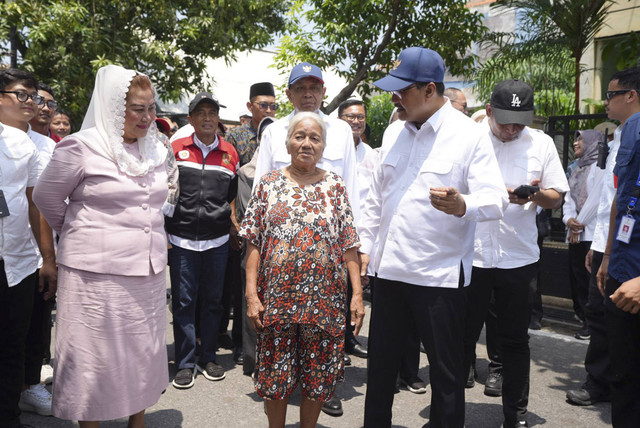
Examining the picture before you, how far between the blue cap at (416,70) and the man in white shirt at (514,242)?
0.87 metres

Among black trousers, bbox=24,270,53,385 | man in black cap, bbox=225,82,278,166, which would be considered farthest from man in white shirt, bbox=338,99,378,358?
black trousers, bbox=24,270,53,385

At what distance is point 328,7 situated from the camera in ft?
35.6

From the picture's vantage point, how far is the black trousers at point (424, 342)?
2.99 meters

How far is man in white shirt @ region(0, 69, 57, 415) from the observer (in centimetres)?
345

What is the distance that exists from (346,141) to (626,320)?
83.0 inches

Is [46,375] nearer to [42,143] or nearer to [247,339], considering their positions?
[247,339]

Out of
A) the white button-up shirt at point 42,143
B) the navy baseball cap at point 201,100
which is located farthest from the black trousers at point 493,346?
the white button-up shirt at point 42,143

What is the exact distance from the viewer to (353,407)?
4.18m

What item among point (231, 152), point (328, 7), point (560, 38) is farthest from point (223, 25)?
point (231, 152)

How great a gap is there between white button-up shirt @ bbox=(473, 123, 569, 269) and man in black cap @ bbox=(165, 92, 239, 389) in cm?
215

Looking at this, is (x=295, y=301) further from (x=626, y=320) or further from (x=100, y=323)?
(x=626, y=320)

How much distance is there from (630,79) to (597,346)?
2.01m

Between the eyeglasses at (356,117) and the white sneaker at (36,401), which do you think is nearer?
the white sneaker at (36,401)

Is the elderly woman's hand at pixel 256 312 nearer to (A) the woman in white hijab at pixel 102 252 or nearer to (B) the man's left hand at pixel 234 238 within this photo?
(A) the woman in white hijab at pixel 102 252
